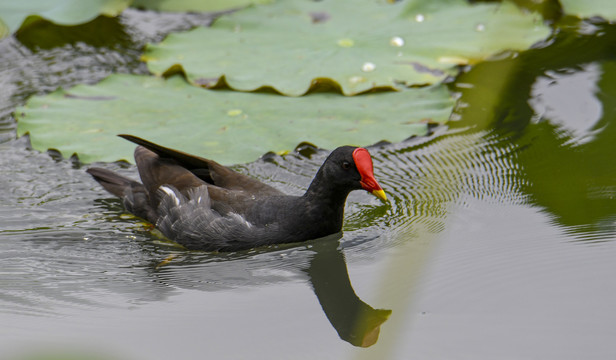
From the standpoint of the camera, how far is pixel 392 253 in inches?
98.3

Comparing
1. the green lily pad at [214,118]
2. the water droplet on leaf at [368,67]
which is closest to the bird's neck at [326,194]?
the green lily pad at [214,118]

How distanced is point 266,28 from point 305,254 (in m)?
1.87

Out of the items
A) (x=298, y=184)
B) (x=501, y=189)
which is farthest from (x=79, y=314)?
(x=501, y=189)

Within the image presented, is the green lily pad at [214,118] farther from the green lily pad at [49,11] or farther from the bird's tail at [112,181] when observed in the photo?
the green lily pad at [49,11]

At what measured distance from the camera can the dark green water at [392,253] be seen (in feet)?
6.91

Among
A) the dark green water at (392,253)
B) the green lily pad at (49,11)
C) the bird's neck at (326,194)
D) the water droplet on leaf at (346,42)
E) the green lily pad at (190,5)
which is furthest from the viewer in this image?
the green lily pad at (190,5)

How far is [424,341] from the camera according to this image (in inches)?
81.4

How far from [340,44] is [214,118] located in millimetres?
941

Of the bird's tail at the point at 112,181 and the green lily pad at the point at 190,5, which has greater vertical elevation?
the green lily pad at the point at 190,5

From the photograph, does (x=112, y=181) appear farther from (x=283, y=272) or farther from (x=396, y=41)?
(x=396, y=41)

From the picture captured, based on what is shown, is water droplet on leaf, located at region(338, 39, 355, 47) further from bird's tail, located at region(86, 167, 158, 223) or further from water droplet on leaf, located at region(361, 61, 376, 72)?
bird's tail, located at region(86, 167, 158, 223)

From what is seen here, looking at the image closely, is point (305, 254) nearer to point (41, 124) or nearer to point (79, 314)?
point (79, 314)

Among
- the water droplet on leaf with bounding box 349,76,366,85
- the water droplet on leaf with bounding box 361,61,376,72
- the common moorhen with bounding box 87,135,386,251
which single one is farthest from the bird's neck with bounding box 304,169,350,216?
the water droplet on leaf with bounding box 361,61,376,72

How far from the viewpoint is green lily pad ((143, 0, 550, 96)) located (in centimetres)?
374
